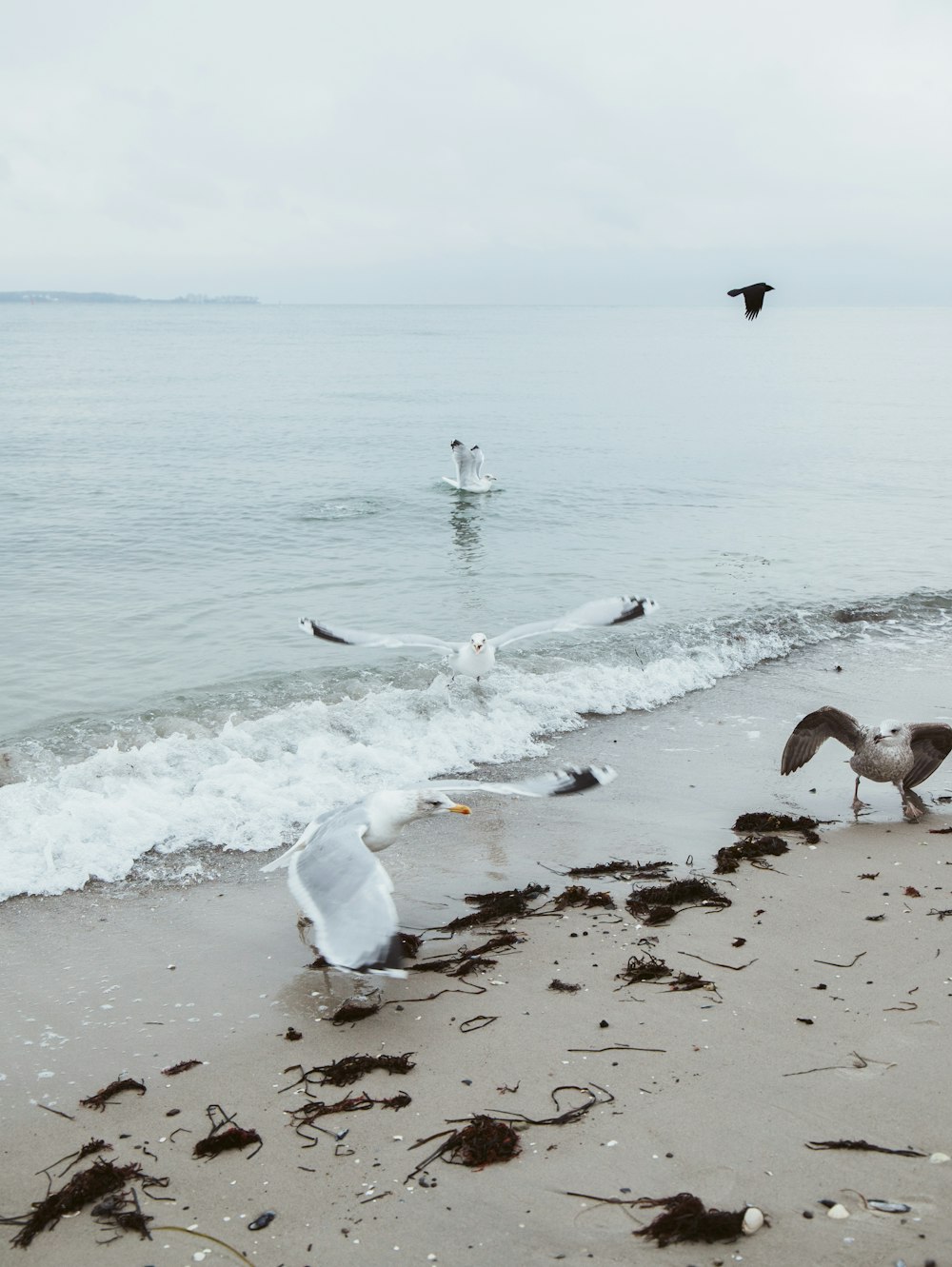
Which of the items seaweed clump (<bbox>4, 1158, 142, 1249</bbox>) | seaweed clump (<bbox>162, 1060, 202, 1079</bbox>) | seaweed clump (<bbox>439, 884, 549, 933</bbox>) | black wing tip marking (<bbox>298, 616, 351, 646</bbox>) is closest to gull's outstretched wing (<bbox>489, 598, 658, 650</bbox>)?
black wing tip marking (<bbox>298, 616, 351, 646</bbox>)

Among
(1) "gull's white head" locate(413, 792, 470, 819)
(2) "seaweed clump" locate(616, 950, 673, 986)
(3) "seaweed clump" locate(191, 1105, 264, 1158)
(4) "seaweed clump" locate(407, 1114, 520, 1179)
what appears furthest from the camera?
(1) "gull's white head" locate(413, 792, 470, 819)

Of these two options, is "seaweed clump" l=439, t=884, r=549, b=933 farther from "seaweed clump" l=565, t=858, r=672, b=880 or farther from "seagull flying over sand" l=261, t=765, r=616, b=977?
"seagull flying over sand" l=261, t=765, r=616, b=977

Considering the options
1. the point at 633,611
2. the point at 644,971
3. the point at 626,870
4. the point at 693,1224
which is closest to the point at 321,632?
the point at 633,611

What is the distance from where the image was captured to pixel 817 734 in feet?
25.3

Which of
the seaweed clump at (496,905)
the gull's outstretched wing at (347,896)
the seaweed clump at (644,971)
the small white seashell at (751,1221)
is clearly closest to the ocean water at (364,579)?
the seaweed clump at (496,905)

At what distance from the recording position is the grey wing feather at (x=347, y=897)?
4.39 m

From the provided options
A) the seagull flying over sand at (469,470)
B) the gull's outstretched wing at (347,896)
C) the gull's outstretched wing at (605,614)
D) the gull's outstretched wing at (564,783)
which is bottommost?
the gull's outstretched wing at (347,896)

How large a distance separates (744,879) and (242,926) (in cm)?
280

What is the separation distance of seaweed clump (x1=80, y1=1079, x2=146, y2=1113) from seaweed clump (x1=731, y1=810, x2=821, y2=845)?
4.14 m

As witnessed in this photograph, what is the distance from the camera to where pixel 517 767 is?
8.99 m

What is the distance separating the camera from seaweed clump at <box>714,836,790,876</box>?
6.40 metres

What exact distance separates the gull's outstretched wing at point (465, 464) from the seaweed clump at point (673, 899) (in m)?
18.8

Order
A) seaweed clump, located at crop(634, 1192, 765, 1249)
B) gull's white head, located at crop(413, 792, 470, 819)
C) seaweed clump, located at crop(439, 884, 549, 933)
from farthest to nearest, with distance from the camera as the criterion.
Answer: seaweed clump, located at crop(439, 884, 549, 933) → gull's white head, located at crop(413, 792, 470, 819) → seaweed clump, located at crop(634, 1192, 765, 1249)

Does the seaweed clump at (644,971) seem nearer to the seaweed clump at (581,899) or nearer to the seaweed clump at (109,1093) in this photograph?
the seaweed clump at (581,899)
